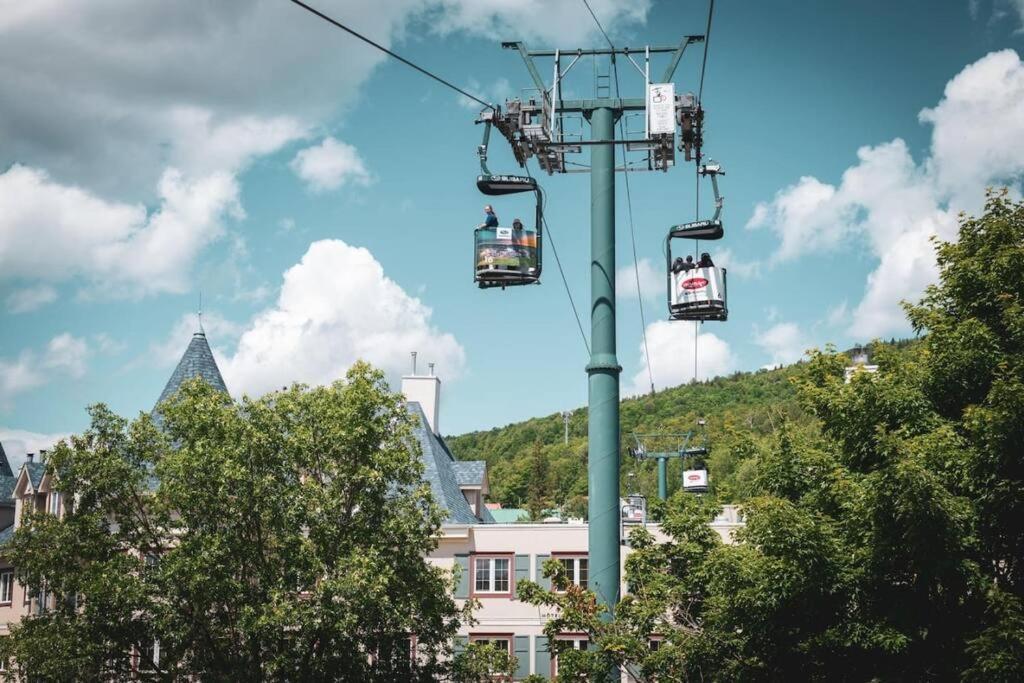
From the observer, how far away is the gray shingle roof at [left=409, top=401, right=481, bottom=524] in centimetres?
4319

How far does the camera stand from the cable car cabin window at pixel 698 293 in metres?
17.9

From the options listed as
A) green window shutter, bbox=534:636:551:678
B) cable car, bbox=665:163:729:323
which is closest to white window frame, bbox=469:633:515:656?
green window shutter, bbox=534:636:551:678

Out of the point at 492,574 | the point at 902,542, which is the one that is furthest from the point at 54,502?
the point at 902,542

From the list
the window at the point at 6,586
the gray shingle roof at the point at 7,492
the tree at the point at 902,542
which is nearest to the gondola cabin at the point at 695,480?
the gray shingle roof at the point at 7,492

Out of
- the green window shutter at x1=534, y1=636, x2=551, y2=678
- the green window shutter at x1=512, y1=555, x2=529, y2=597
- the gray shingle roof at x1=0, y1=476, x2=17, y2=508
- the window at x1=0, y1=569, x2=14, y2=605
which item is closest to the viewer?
the green window shutter at x1=534, y1=636, x2=551, y2=678

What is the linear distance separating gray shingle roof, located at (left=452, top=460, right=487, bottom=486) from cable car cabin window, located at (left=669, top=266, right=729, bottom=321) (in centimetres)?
2995

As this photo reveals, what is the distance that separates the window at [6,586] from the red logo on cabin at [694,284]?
115 ft

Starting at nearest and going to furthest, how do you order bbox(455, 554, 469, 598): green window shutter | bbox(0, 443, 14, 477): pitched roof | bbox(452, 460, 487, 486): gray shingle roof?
bbox(455, 554, 469, 598): green window shutter, bbox(452, 460, 487, 486): gray shingle roof, bbox(0, 443, 14, 477): pitched roof

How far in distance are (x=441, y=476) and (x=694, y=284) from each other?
28182 mm

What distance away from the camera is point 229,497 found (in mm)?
25703

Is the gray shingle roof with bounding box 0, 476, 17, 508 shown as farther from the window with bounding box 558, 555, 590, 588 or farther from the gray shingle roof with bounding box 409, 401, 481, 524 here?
the window with bounding box 558, 555, 590, 588

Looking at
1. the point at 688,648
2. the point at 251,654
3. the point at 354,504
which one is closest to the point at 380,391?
the point at 354,504

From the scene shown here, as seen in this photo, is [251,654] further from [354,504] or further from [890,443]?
[890,443]

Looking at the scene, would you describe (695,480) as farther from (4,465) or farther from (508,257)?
(508,257)
